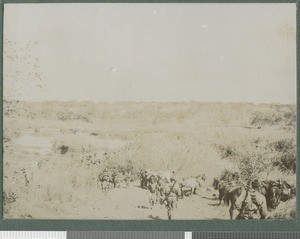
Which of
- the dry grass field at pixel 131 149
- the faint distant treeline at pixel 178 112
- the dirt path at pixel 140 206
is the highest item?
the faint distant treeline at pixel 178 112

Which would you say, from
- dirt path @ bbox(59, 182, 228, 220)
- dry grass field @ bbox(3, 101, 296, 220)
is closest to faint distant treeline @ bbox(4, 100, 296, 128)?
dry grass field @ bbox(3, 101, 296, 220)

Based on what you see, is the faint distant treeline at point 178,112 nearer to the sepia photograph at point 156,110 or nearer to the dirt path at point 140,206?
the sepia photograph at point 156,110

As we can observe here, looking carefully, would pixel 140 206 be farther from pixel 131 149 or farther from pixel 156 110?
pixel 156 110

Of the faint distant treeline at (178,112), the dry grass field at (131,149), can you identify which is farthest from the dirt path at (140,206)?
the faint distant treeline at (178,112)

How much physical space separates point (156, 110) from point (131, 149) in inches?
6.9

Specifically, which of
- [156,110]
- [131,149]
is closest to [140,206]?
[131,149]

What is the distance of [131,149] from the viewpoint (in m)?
1.89

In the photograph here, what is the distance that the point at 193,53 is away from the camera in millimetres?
1877

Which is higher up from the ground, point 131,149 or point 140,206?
point 131,149

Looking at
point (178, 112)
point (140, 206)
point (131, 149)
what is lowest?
point (140, 206)

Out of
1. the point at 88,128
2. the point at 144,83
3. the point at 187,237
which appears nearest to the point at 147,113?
the point at 144,83

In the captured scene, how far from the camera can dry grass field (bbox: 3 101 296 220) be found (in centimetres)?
188

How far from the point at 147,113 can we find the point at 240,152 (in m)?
0.38

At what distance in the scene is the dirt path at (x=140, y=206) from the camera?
189 centimetres
